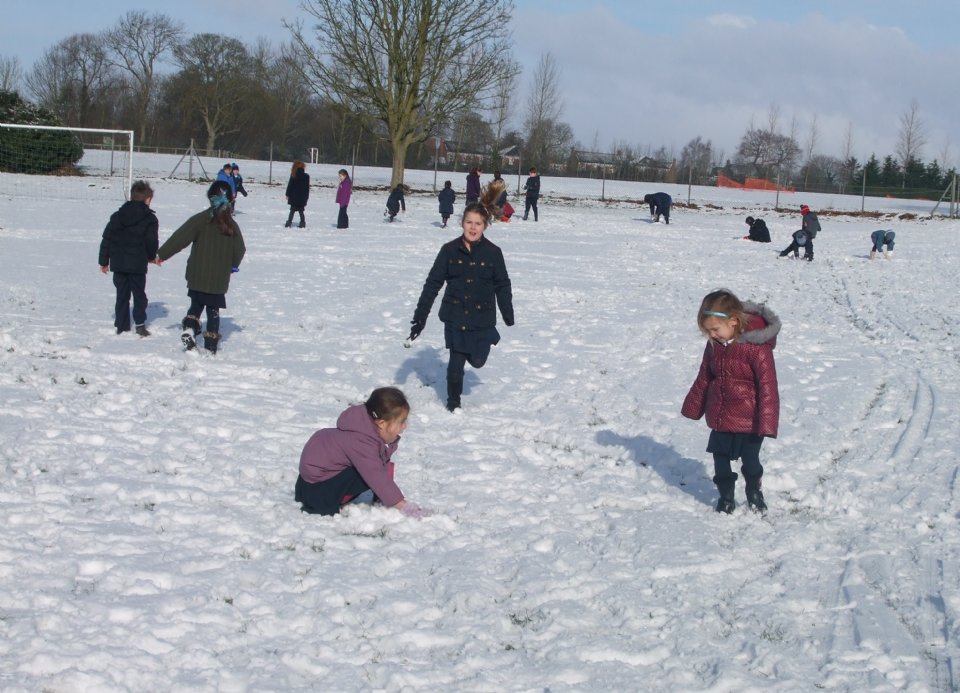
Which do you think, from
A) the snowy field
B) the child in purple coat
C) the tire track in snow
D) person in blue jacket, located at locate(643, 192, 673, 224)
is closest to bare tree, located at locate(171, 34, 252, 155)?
person in blue jacket, located at locate(643, 192, 673, 224)

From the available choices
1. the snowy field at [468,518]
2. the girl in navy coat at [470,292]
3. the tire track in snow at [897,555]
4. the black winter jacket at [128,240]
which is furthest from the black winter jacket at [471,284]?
the black winter jacket at [128,240]

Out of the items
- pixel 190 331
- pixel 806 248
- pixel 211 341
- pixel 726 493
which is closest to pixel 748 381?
pixel 726 493

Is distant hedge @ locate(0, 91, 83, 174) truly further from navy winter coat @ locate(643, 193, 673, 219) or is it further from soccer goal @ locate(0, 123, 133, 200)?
navy winter coat @ locate(643, 193, 673, 219)

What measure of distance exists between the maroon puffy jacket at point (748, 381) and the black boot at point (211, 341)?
5.28 metres

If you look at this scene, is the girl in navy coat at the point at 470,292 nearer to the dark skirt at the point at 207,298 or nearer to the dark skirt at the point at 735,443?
the dark skirt at the point at 207,298

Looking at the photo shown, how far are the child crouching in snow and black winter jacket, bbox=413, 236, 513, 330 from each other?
266 cm

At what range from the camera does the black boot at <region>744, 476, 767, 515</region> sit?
5973 mm

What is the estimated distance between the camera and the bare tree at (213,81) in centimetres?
7212

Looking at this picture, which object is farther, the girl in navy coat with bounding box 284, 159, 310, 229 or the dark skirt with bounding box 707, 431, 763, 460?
the girl in navy coat with bounding box 284, 159, 310, 229

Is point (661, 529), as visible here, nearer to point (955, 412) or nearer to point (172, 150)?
point (955, 412)

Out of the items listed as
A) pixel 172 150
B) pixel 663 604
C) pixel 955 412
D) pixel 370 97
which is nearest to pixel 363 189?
pixel 370 97

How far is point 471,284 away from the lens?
809 centimetres

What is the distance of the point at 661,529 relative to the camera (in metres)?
5.65

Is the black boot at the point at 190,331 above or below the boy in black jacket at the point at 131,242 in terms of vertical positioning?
below
